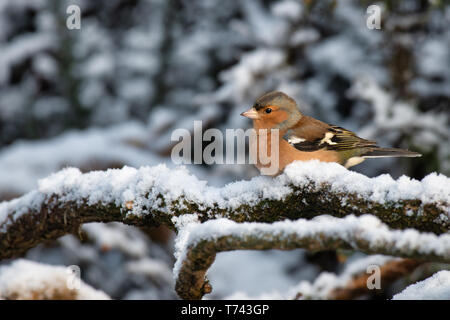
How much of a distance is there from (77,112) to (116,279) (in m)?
2.37

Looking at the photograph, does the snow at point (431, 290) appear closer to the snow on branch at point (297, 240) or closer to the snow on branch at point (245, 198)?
the snow on branch at point (245, 198)

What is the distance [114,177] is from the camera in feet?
7.09

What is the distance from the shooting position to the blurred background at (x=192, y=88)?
4.71 m

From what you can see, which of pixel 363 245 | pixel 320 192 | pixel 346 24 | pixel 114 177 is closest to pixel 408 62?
pixel 346 24

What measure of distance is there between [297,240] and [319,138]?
208 cm

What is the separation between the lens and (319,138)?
344cm

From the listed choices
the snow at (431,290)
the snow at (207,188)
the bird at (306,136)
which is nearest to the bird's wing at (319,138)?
the bird at (306,136)

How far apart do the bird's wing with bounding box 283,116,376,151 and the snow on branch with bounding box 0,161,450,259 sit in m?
1.17

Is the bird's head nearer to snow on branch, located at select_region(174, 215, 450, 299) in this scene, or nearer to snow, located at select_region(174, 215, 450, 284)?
snow on branch, located at select_region(174, 215, 450, 299)

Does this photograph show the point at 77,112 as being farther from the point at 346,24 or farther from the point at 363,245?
the point at 363,245

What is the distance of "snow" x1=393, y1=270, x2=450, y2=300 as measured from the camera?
5.45 ft

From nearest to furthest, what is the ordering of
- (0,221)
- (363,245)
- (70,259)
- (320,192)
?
(363,245) < (320,192) < (0,221) < (70,259)

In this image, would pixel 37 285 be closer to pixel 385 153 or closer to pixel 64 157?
pixel 385 153

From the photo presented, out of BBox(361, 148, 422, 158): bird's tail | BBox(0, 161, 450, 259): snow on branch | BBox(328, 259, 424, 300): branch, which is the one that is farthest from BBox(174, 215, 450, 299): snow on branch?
BBox(361, 148, 422, 158): bird's tail
